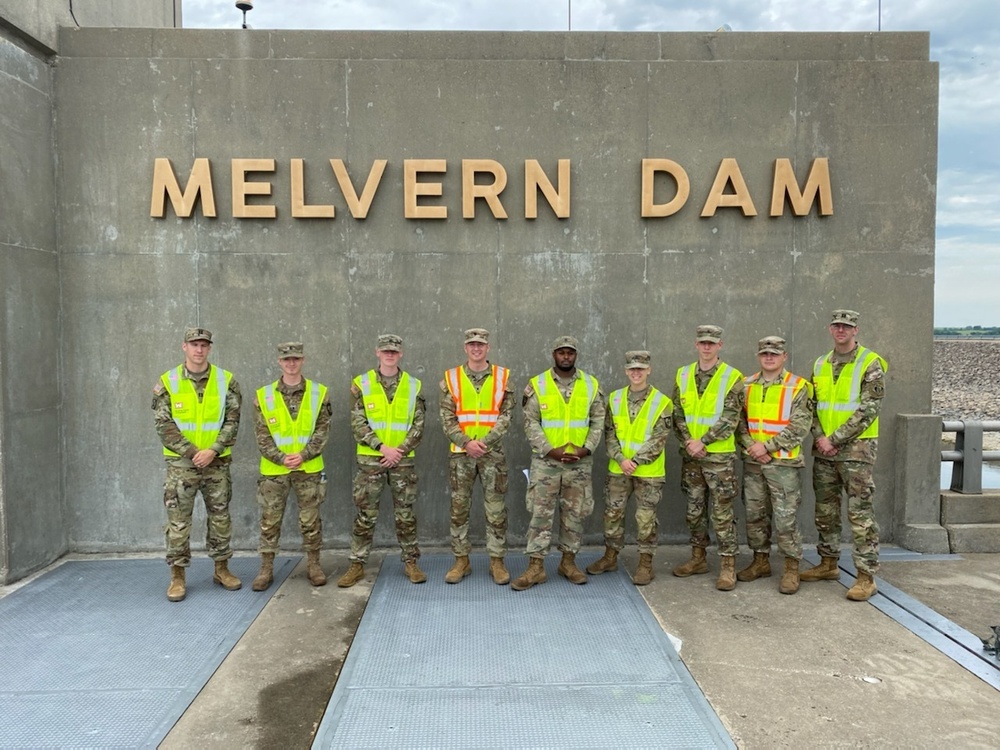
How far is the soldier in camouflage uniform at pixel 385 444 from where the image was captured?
17.7ft

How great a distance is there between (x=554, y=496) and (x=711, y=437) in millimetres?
1396

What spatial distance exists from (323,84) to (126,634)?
5.01 metres

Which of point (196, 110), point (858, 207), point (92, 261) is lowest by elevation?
point (92, 261)

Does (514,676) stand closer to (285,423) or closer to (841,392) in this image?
(285,423)

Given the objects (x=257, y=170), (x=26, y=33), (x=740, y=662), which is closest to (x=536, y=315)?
(x=257, y=170)

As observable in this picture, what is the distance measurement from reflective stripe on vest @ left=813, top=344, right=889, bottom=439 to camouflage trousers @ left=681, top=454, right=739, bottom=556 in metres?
0.84

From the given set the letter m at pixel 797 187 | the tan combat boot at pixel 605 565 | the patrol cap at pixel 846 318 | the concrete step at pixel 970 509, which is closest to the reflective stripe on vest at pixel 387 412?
the tan combat boot at pixel 605 565

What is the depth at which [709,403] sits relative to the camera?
5.34m

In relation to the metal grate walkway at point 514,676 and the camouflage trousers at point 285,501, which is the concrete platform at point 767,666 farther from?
the camouflage trousers at point 285,501

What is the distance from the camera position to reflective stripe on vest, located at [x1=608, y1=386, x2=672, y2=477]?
535 cm

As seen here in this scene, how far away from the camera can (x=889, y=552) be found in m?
6.21

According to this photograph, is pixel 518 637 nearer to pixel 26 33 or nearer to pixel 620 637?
pixel 620 637

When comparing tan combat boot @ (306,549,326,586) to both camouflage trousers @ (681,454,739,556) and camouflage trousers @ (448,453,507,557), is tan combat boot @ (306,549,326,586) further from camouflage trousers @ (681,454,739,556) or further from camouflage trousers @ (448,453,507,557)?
camouflage trousers @ (681,454,739,556)

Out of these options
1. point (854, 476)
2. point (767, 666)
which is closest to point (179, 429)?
point (767, 666)
